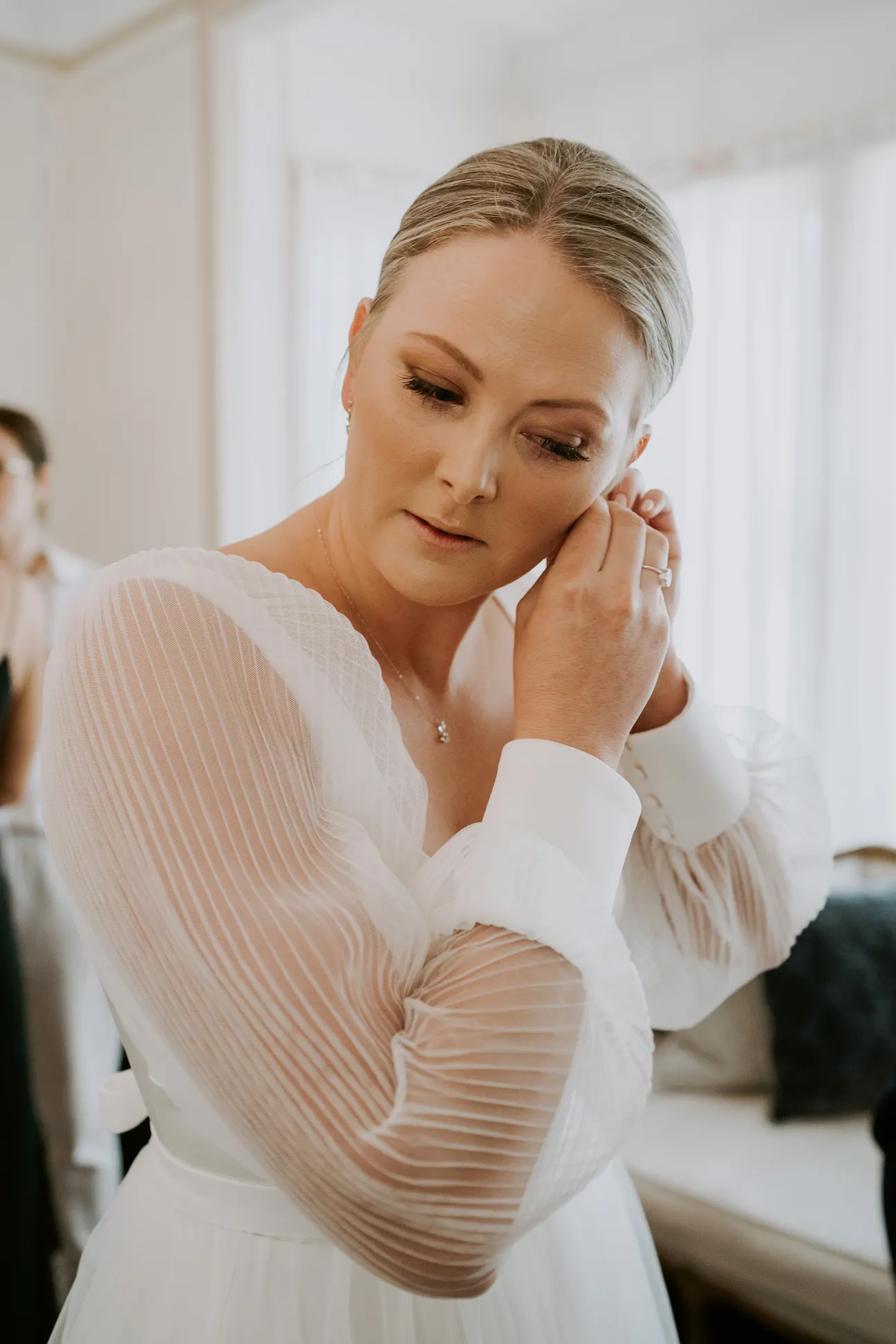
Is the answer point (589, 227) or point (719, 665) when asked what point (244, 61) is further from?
point (589, 227)

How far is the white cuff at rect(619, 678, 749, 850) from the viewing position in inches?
43.5

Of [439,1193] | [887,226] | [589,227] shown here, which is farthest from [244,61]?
[439,1193]

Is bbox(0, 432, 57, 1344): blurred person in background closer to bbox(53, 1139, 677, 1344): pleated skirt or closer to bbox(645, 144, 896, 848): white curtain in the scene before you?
bbox(53, 1139, 677, 1344): pleated skirt

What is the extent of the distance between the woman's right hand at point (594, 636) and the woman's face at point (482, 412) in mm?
36

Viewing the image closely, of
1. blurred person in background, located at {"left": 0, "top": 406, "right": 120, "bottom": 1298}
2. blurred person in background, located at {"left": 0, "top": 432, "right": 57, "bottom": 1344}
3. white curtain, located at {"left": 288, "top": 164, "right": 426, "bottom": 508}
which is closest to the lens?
blurred person in background, located at {"left": 0, "top": 432, "right": 57, "bottom": 1344}

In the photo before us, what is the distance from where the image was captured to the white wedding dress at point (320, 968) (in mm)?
720

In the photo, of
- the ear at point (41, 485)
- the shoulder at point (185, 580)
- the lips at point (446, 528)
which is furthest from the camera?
the ear at point (41, 485)

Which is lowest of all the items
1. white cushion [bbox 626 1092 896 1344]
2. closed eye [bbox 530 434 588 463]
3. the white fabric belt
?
white cushion [bbox 626 1092 896 1344]

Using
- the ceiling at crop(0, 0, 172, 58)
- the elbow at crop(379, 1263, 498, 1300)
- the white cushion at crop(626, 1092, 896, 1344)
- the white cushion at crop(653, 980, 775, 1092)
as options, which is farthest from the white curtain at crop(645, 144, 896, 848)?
the elbow at crop(379, 1263, 498, 1300)

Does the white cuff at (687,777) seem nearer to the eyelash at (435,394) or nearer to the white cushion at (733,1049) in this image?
the eyelash at (435,394)

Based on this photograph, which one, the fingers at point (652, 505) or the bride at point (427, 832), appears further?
the fingers at point (652, 505)

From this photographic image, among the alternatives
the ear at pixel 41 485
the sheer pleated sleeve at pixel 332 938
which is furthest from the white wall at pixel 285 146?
the sheer pleated sleeve at pixel 332 938

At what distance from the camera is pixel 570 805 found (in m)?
0.81

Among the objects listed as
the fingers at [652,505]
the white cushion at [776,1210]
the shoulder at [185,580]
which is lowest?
the white cushion at [776,1210]
